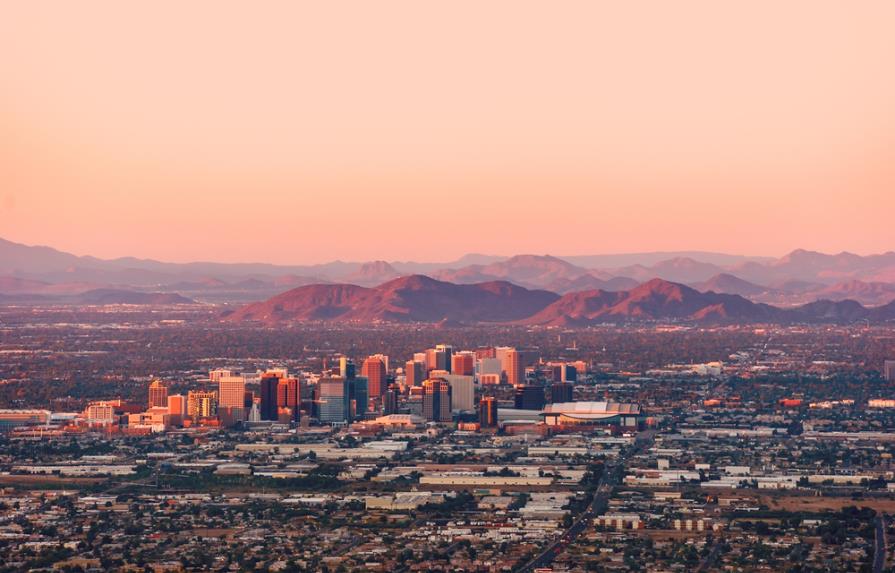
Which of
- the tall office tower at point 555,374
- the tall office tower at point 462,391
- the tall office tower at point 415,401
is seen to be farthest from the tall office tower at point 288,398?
the tall office tower at point 555,374

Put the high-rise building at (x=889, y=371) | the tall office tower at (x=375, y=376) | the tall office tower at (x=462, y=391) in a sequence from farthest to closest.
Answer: the high-rise building at (x=889, y=371)
the tall office tower at (x=375, y=376)
the tall office tower at (x=462, y=391)

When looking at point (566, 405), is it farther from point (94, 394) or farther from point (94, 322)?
point (94, 322)

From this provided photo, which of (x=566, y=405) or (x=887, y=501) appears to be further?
(x=566, y=405)

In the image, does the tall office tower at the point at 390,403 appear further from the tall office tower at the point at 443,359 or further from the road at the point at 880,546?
the road at the point at 880,546

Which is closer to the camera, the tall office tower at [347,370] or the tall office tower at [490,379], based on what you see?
the tall office tower at [347,370]

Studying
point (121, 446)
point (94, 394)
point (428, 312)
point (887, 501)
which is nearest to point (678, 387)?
point (94, 394)

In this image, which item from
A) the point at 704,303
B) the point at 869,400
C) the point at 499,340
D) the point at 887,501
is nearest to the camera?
the point at 887,501

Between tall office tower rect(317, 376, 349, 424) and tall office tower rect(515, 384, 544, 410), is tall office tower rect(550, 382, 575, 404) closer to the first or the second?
tall office tower rect(515, 384, 544, 410)

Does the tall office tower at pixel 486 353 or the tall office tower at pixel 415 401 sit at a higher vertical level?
the tall office tower at pixel 486 353
